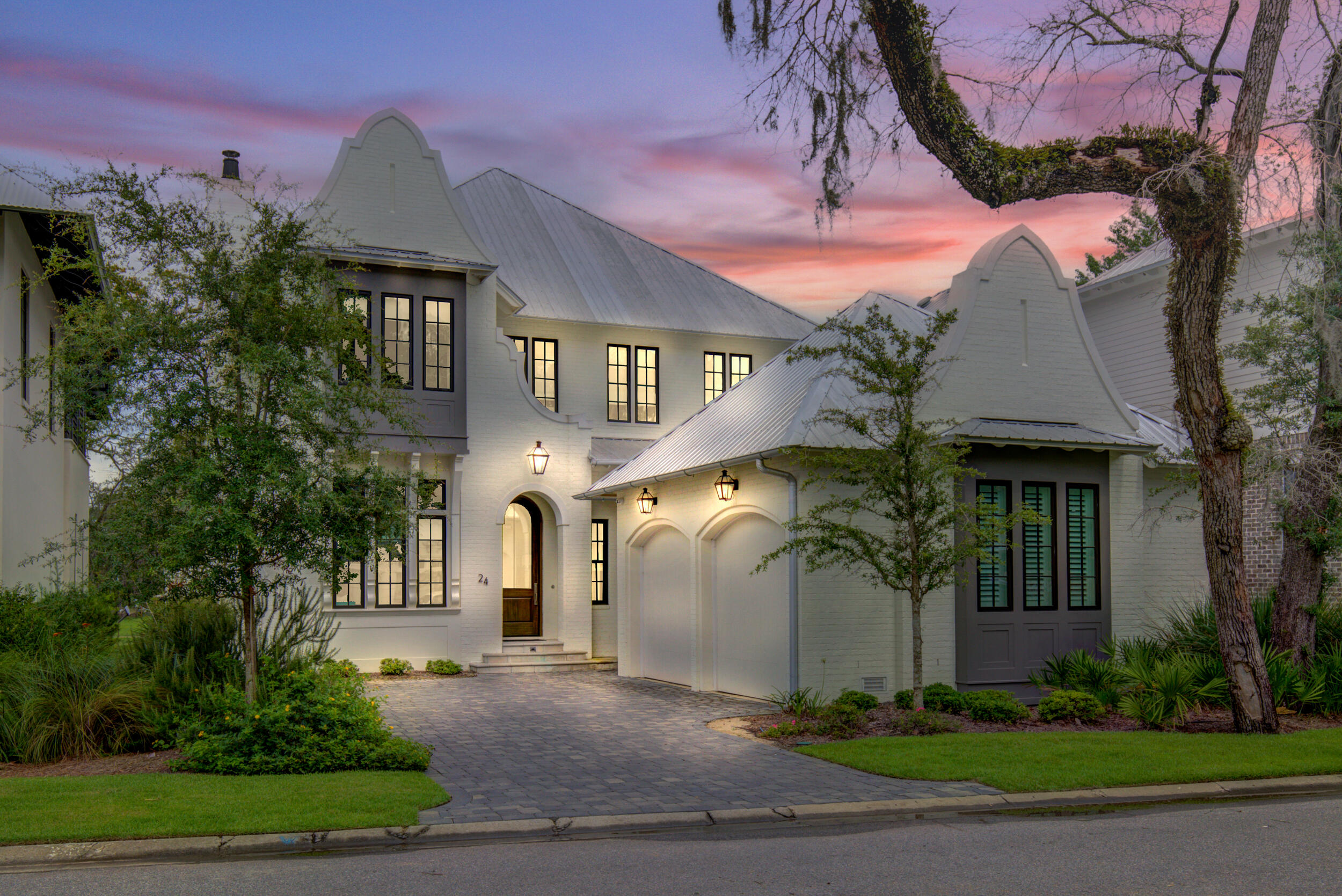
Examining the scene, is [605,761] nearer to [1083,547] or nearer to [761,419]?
[761,419]

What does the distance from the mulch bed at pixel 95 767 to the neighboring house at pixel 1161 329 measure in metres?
17.7

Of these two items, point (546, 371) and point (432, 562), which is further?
point (546, 371)

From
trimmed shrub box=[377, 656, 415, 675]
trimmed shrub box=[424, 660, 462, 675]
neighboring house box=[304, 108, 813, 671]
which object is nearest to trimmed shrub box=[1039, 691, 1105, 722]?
neighboring house box=[304, 108, 813, 671]

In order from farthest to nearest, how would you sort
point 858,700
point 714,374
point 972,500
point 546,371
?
1. point 714,374
2. point 546,371
3. point 972,500
4. point 858,700

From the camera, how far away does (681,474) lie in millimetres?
17031

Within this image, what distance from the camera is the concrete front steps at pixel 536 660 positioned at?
2052 cm

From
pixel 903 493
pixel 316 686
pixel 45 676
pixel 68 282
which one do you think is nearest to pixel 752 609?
pixel 903 493

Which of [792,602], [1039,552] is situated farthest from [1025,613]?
[792,602]

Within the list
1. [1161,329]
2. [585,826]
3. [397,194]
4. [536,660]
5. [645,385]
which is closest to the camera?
[585,826]

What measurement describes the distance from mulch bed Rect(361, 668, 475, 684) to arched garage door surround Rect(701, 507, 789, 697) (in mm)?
5079

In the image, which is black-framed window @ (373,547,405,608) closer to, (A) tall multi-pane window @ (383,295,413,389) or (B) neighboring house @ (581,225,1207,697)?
(A) tall multi-pane window @ (383,295,413,389)

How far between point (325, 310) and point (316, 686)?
3793 millimetres

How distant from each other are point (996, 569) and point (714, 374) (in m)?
10.6

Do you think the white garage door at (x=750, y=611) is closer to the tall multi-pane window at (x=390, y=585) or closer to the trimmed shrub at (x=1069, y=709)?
the trimmed shrub at (x=1069, y=709)
